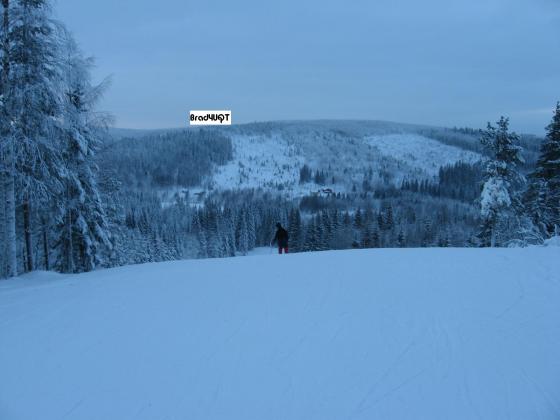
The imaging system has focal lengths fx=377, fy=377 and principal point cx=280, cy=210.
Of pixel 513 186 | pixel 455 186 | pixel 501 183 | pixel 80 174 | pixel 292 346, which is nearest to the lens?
pixel 292 346

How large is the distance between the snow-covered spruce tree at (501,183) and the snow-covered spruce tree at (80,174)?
20.0 m

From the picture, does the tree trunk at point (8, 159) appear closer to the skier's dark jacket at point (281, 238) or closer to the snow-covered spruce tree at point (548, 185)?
Answer: the skier's dark jacket at point (281, 238)

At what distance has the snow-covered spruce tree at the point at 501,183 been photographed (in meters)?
21.0

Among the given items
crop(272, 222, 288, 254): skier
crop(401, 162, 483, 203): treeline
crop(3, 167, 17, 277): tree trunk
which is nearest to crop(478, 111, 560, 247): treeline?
crop(272, 222, 288, 254): skier

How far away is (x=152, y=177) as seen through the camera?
155 m

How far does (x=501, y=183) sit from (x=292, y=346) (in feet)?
64.9

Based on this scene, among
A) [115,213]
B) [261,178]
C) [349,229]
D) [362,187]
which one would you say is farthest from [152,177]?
[115,213]

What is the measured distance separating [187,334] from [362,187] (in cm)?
17451

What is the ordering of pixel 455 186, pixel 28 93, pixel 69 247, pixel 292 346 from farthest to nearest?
pixel 455 186 → pixel 69 247 → pixel 28 93 → pixel 292 346

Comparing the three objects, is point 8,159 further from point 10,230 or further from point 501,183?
point 501,183

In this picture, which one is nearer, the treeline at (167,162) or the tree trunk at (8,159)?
the tree trunk at (8,159)

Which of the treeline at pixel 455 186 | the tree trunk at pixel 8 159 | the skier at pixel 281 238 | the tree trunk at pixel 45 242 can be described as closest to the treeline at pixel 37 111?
the tree trunk at pixel 8 159

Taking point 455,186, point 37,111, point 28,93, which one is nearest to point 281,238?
point 37,111

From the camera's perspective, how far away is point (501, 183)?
21.1 metres
